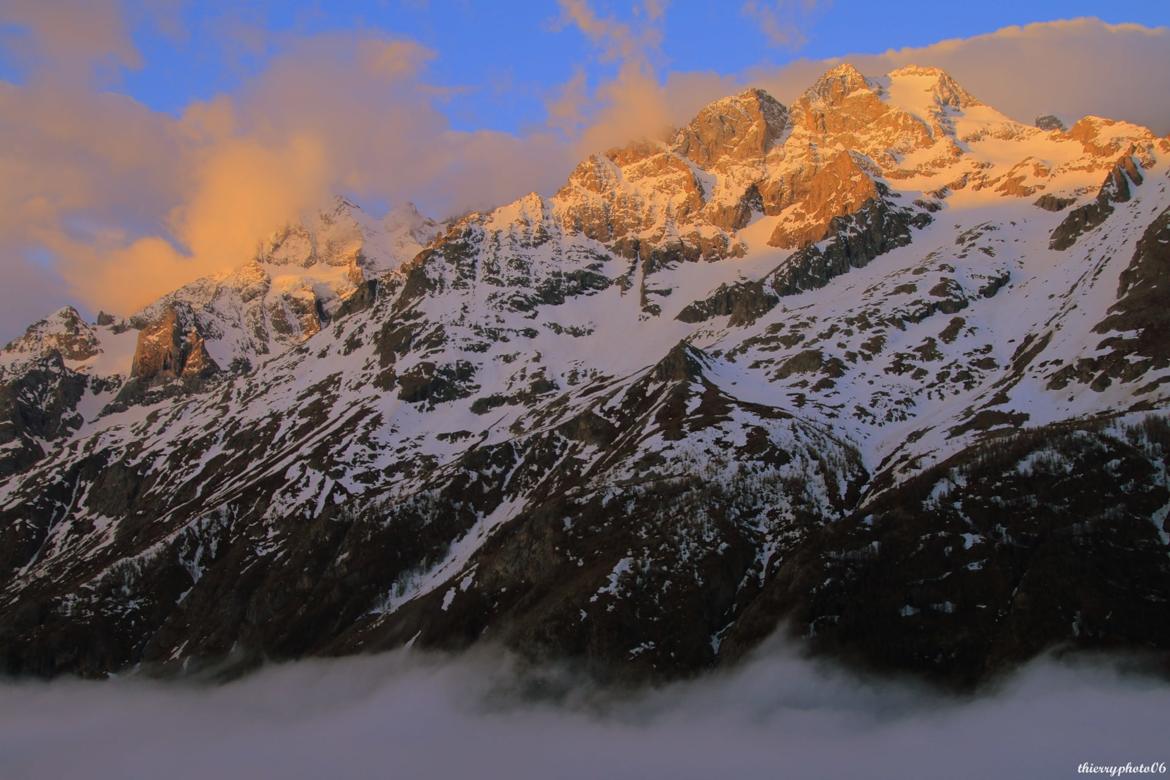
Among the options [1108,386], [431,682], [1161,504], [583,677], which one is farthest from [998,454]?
[431,682]

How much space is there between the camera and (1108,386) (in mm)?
198500

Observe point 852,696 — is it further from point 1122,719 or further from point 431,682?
point 431,682

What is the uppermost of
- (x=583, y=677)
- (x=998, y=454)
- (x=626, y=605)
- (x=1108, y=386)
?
(x=1108, y=386)

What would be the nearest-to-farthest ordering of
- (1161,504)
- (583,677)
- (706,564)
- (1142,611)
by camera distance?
1. (1142,611)
2. (1161,504)
3. (583,677)
4. (706,564)

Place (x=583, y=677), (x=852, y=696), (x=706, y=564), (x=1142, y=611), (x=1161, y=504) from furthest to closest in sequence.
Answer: (x=706, y=564), (x=583, y=677), (x=1161, y=504), (x=852, y=696), (x=1142, y=611)

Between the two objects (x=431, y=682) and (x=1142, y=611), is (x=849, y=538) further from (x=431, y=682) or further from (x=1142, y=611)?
(x=431, y=682)

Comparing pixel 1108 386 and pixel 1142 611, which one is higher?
pixel 1108 386

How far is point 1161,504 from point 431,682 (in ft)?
423

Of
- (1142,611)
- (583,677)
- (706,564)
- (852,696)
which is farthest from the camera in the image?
(706,564)

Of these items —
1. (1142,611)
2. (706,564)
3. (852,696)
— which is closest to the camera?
(1142,611)

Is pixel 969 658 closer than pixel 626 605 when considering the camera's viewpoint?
Yes

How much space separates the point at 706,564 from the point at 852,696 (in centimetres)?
4153

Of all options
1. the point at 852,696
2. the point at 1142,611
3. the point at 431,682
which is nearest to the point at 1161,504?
the point at 1142,611

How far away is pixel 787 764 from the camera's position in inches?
5374
